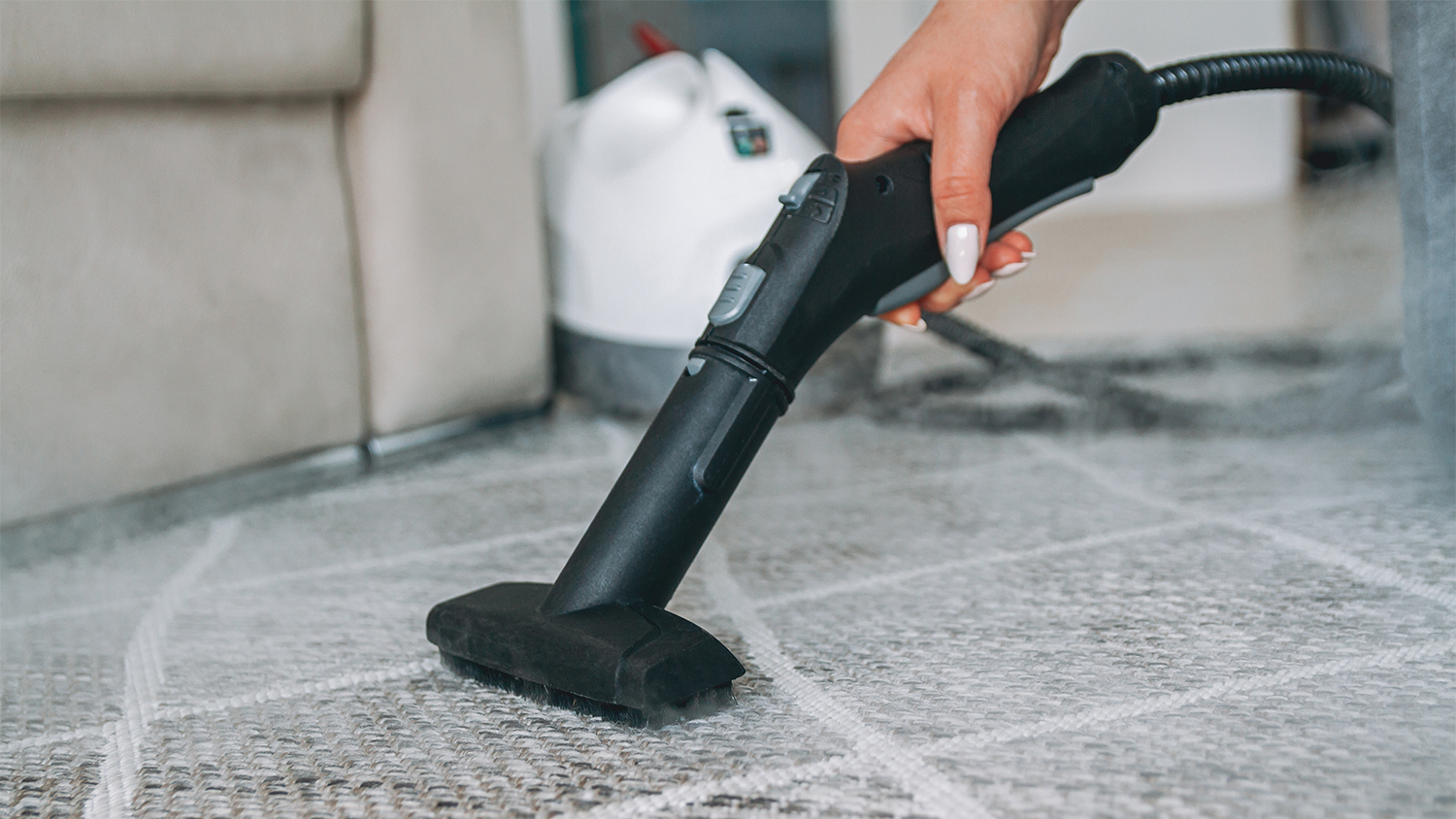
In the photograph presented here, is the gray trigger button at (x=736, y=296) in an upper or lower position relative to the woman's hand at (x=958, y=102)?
lower

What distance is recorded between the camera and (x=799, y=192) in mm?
467

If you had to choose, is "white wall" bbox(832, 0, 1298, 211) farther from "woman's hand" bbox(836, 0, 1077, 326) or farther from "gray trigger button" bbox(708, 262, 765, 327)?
"gray trigger button" bbox(708, 262, 765, 327)

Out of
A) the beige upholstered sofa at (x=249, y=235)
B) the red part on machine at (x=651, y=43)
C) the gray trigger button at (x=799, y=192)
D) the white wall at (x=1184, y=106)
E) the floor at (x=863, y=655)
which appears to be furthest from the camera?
the white wall at (x=1184, y=106)

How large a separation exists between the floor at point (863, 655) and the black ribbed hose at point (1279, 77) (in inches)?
8.6

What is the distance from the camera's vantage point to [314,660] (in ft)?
1.63

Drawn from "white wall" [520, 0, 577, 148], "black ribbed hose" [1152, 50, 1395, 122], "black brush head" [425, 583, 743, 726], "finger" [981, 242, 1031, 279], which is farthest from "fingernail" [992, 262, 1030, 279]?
"white wall" [520, 0, 577, 148]

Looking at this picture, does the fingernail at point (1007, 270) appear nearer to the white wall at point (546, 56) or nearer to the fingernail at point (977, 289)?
the fingernail at point (977, 289)

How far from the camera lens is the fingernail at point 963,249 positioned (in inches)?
19.0

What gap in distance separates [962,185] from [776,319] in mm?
106

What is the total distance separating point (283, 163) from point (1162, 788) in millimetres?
723

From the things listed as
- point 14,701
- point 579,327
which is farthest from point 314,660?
point 579,327

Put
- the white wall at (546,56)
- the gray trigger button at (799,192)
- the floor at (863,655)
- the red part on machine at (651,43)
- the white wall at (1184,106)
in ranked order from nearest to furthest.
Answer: the floor at (863,655) → the gray trigger button at (799,192) → the red part on machine at (651,43) → the white wall at (546,56) → the white wall at (1184,106)

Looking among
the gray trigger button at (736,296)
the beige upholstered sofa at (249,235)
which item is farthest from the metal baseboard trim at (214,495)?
the gray trigger button at (736,296)

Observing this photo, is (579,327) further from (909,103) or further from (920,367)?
(909,103)
